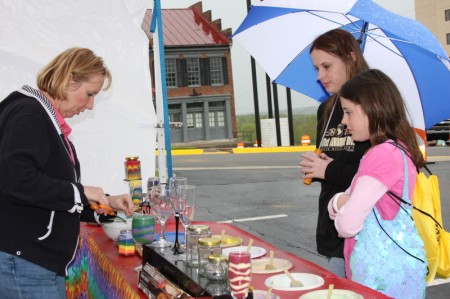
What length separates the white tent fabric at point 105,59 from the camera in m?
4.97

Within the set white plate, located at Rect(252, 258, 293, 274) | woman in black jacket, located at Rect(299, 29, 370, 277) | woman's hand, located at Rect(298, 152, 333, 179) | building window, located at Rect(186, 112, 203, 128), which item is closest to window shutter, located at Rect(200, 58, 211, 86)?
building window, located at Rect(186, 112, 203, 128)

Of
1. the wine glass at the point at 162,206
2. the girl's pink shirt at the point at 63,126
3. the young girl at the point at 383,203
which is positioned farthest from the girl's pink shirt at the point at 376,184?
the girl's pink shirt at the point at 63,126

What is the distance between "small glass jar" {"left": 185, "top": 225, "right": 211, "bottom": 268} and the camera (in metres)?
2.27

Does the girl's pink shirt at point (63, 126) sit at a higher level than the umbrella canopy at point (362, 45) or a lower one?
lower

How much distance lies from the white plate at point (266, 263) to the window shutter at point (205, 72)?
1539 inches

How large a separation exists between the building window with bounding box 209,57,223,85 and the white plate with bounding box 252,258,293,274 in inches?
1551

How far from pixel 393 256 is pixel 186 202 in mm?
1007

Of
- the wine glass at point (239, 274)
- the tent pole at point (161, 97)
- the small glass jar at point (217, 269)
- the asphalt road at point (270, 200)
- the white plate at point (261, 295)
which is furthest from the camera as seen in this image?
the asphalt road at point (270, 200)

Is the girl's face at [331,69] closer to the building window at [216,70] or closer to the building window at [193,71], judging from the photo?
the building window at [193,71]

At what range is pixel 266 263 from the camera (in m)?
2.67

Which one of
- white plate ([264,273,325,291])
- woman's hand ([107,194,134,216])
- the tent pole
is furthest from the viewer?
the tent pole

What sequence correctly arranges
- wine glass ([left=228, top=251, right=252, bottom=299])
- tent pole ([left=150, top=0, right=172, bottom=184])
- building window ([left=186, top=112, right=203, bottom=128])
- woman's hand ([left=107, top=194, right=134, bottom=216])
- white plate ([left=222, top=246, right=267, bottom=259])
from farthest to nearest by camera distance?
building window ([left=186, top=112, right=203, bottom=128])
tent pole ([left=150, top=0, right=172, bottom=184])
woman's hand ([left=107, top=194, right=134, bottom=216])
white plate ([left=222, top=246, right=267, bottom=259])
wine glass ([left=228, top=251, right=252, bottom=299])

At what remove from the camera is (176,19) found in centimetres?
4356

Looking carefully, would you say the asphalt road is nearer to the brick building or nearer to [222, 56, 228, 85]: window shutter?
the brick building
